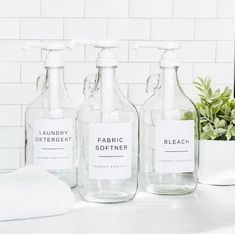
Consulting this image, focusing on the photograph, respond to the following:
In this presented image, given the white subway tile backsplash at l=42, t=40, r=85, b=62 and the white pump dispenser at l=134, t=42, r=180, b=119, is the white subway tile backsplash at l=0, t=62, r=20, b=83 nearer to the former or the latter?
the white subway tile backsplash at l=42, t=40, r=85, b=62

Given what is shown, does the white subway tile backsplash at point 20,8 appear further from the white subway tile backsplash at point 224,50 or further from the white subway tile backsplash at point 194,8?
the white subway tile backsplash at point 224,50

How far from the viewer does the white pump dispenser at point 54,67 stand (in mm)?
1171

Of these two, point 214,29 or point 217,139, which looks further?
point 214,29

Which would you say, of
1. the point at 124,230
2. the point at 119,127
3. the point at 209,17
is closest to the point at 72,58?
the point at 209,17

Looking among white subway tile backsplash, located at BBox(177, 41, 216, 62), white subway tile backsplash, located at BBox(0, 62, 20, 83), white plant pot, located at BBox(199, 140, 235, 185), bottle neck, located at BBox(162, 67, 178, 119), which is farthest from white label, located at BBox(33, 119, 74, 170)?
white subway tile backsplash, located at BBox(177, 41, 216, 62)

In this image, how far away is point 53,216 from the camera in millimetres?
998

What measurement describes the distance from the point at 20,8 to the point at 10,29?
6 centimetres

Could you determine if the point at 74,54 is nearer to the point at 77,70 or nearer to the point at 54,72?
the point at 77,70

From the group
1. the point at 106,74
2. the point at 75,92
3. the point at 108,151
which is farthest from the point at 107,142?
the point at 75,92

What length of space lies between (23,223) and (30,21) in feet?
2.48

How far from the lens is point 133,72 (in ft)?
5.20

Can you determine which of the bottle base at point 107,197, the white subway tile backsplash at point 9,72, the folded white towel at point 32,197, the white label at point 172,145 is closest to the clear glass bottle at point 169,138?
the white label at point 172,145

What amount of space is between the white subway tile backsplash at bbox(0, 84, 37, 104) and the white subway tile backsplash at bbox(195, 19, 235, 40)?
477 millimetres

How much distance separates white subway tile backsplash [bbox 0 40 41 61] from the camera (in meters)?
1.56
